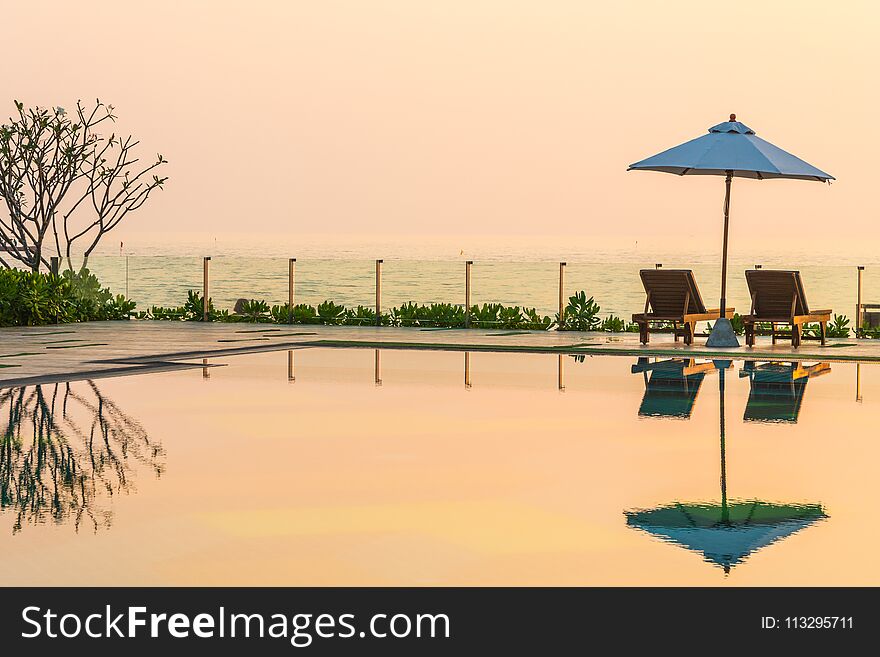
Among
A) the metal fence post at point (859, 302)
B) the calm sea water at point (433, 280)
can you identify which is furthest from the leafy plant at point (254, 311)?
the metal fence post at point (859, 302)

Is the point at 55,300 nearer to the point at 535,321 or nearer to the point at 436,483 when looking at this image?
the point at 535,321

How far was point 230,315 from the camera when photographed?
26109mm

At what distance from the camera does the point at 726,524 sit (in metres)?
7.43

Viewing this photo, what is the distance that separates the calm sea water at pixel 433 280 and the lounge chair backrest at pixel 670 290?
13.3 ft

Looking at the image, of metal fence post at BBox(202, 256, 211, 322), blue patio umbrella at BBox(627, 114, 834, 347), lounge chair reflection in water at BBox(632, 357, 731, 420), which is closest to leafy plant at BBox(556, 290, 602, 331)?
blue patio umbrella at BBox(627, 114, 834, 347)

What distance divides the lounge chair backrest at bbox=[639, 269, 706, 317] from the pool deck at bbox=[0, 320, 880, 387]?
1.59 feet

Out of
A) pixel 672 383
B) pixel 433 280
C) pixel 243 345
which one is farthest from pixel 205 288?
pixel 672 383

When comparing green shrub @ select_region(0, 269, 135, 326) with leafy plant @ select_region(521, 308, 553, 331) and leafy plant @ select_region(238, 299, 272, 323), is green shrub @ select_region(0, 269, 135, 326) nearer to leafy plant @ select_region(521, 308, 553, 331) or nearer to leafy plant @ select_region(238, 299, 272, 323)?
leafy plant @ select_region(238, 299, 272, 323)

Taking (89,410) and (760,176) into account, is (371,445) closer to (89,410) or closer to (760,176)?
(89,410)

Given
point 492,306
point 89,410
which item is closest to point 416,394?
point 89,410

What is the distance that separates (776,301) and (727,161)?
2.06 metres

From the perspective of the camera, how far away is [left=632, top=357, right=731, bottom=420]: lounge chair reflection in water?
12.5 m

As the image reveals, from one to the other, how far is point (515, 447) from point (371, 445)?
986 millimetres

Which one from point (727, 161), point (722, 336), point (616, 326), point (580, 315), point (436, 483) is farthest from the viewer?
point (580, 315)
